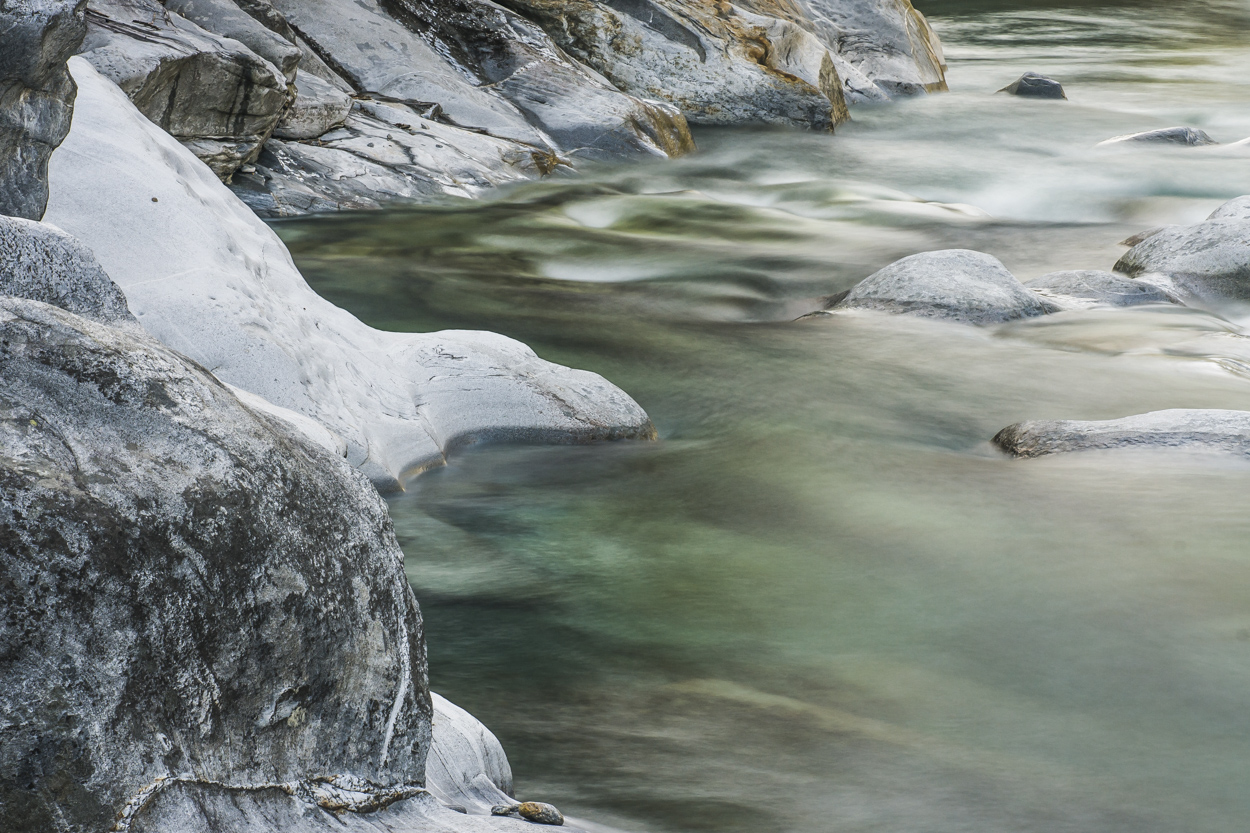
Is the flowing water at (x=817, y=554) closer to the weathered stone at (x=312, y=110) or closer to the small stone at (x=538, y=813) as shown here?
the small stone at (x=538, y=813)

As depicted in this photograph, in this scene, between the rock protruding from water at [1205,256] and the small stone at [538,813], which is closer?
the small stone at [538,813]

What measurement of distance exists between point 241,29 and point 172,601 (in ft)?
30.2

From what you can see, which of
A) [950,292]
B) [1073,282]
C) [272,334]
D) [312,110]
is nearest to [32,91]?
[272,334]

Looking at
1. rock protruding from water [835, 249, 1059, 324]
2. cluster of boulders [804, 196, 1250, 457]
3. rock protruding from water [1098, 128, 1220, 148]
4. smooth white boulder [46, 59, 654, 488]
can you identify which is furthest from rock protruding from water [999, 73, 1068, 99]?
smooth white boulder [46, 59, 654, 488]

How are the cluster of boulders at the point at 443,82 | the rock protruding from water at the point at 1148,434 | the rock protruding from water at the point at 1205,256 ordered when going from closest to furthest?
the rock protruding from water at the point at 1148,434 → the rock protruding from water at the point at 1205,256 → the cluster of boulders at the point at 443,82

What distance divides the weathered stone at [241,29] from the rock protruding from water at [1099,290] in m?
6.04

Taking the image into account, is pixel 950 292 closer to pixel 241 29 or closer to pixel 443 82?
pixel 241 29

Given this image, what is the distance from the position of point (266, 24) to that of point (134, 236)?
23.0 ft

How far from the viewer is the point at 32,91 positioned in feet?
12.5

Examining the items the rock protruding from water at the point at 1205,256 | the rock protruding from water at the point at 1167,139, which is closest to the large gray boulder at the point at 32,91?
the rock protruding from water at the point at 1205,256

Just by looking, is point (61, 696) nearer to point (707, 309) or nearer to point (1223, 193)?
point (707, 309)

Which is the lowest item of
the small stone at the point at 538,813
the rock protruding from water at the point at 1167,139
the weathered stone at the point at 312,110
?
the weathered stone at the point at 312,110

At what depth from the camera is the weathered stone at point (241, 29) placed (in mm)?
9555

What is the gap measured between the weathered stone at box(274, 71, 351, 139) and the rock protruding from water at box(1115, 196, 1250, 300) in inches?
262
